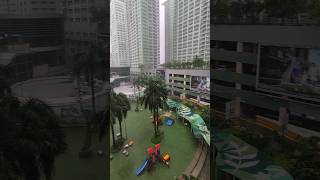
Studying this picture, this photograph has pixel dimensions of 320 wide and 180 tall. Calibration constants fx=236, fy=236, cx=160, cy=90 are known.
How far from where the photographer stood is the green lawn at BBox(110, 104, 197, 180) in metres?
5.43

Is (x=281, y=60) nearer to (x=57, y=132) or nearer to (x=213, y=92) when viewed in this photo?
(x=213, y=92)

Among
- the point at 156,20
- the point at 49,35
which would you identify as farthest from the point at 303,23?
the point at 156,20

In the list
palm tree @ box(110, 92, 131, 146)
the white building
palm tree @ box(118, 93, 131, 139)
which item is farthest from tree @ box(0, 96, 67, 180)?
palm tree @ box(118, 93, 131, 139)

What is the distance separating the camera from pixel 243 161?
3.22 metres

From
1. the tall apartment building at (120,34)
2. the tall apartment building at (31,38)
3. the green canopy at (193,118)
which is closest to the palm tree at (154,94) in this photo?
the green canopy at (193,118)

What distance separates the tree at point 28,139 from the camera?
229 centimetres

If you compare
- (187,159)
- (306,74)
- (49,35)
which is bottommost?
(187,159)

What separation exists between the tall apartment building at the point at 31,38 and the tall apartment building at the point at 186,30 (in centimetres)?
295

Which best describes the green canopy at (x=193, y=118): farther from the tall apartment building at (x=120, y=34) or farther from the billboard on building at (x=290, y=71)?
the billboard on building at (x=290, y=71)

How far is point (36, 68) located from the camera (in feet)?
8.41

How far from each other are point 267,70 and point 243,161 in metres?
1.27

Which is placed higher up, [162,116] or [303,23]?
[303,23]

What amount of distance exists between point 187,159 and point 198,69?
7.20 ft

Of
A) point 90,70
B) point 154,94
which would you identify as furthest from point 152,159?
point 90,70
